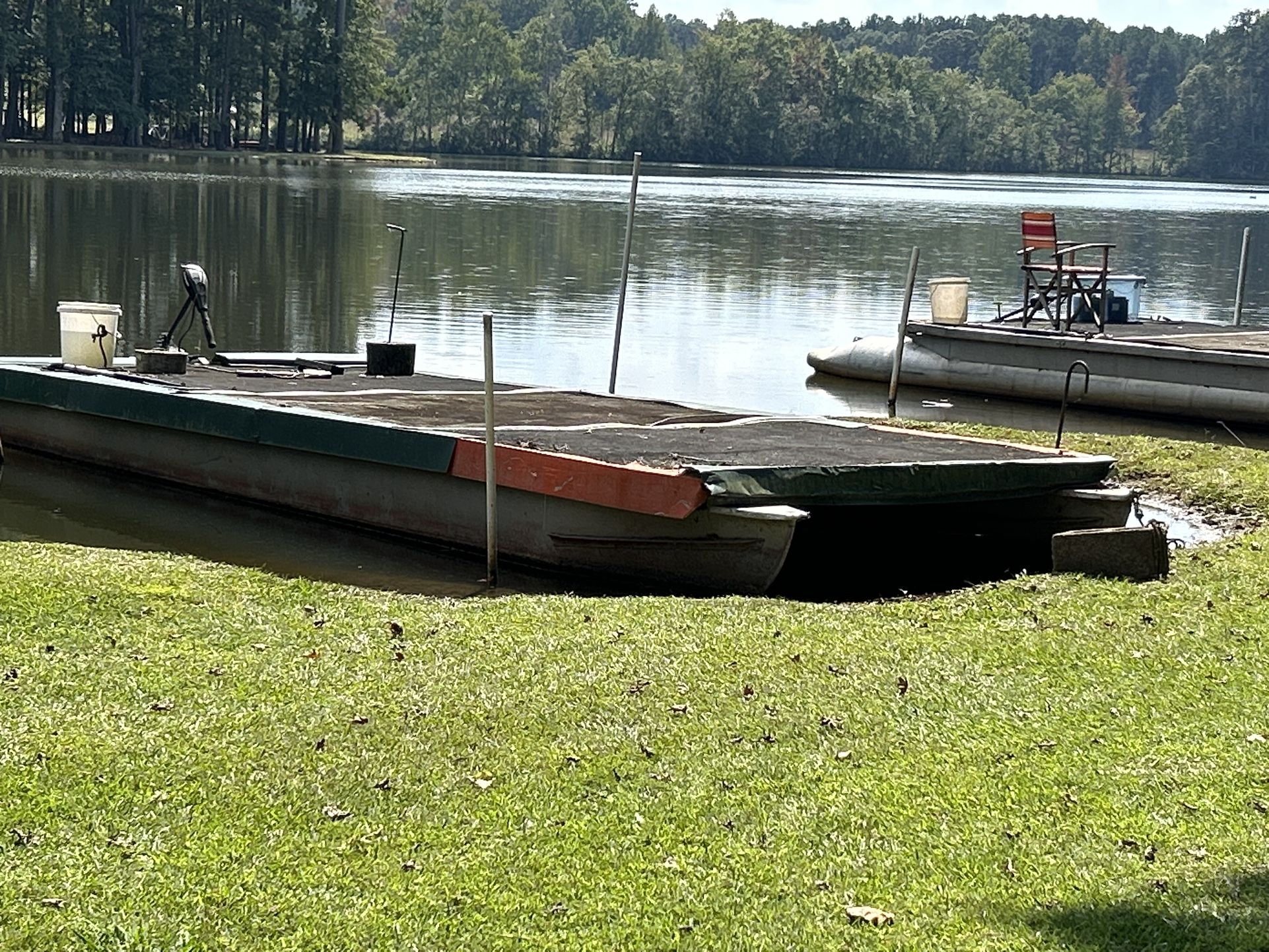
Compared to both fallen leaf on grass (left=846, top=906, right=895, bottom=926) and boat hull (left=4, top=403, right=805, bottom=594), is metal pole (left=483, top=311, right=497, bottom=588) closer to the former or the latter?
boat hull (left=4, top=403, right=805, bottom=594)

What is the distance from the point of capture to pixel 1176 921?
4910mm

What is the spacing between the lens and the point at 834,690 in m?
7.07

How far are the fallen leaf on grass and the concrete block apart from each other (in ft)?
16.0

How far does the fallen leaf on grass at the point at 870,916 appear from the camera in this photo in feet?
16.1

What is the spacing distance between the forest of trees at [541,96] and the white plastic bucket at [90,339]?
8229cm

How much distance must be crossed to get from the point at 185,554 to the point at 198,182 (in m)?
54.7

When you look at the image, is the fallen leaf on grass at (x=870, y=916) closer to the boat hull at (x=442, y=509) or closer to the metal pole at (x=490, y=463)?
the boat hull at (x=442, y=509)

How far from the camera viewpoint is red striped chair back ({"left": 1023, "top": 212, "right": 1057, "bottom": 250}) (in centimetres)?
2145

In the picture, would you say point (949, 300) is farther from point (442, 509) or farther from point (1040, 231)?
point (442, 509)

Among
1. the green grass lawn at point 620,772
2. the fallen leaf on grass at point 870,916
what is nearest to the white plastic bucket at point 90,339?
the green grass lawn at point 620,772

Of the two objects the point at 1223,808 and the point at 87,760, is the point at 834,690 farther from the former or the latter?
the point at 87,760

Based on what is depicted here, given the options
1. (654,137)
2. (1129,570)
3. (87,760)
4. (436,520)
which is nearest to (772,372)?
(436,520)

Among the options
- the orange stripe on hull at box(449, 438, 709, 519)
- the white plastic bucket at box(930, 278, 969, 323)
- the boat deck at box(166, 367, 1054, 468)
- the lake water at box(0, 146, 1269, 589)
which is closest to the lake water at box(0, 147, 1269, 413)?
the lake water at box(0, 146, 1269, 589)

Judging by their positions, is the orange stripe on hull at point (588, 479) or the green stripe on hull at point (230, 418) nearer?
the orange stripe on hull at point (588, 479)
